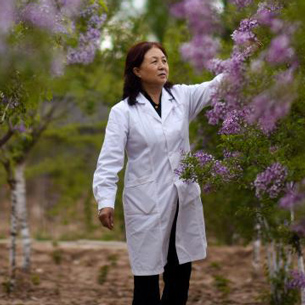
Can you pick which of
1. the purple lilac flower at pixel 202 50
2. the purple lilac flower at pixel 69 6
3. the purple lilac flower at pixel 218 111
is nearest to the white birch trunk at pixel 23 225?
the purple lilac flower at pixel 69 6

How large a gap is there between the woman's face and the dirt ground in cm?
320

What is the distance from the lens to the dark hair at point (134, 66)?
4.79m

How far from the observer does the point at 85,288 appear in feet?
27.8

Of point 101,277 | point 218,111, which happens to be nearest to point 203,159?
point 218,111

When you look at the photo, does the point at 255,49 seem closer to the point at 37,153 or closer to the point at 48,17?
the point at 48,17

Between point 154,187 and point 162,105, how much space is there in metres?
0.51

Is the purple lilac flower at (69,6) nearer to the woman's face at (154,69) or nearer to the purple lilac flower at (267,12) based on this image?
the woman's face at (154,69)

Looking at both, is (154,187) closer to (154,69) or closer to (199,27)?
(154,69)

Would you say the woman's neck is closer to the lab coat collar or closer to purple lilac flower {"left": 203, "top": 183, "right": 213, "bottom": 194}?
the lab coat collar

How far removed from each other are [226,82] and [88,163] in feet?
40.5

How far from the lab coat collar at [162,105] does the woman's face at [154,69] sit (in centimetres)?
9

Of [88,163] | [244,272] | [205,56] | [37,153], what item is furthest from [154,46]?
[37,153]

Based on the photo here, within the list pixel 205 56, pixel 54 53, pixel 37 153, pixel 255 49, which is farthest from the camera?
pixel 37 153

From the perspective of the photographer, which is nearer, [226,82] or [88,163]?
[226,82]
